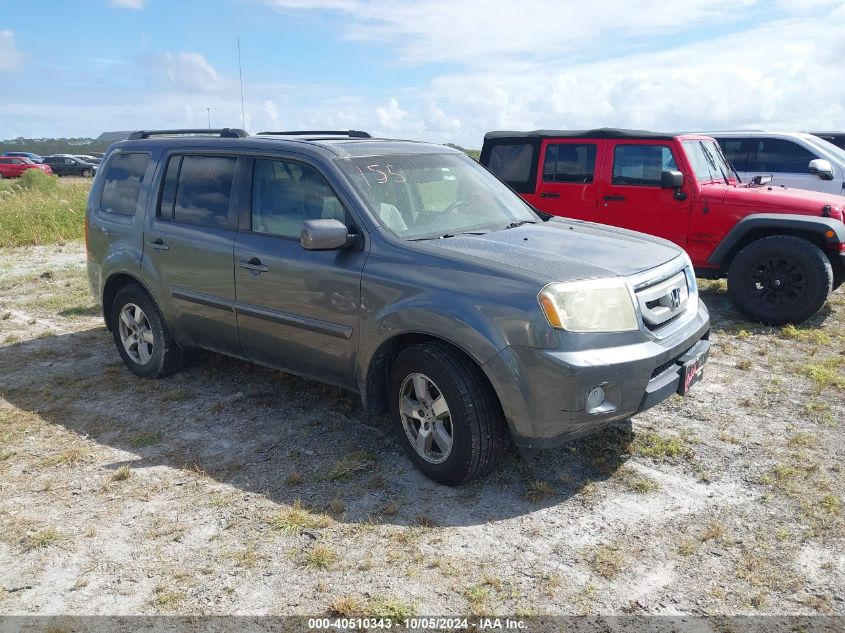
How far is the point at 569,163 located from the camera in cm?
824

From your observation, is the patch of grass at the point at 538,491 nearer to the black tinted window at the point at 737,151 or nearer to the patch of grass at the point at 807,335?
the patch of grass at the point at 807,335

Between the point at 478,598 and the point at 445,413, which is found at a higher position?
the point at 445,413

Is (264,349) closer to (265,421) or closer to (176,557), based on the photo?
(265,421)

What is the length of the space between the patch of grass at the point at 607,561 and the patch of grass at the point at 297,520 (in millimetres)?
1270

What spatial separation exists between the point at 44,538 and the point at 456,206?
2926 millimetres

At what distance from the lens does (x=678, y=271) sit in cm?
420

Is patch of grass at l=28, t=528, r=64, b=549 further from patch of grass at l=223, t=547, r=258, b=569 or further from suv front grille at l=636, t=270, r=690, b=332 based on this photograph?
suv front grille at l=636, t=270, r=690, b=332

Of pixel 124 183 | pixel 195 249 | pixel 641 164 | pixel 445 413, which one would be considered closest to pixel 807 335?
pixel 641 164

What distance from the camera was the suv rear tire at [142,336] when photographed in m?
5.51

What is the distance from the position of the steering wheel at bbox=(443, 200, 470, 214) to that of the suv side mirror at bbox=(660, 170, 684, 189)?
3512mm

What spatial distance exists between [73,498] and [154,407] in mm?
1349

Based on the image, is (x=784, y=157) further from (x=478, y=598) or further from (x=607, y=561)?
(x=478, y=598)

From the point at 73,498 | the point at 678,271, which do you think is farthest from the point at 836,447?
the point at 73,498

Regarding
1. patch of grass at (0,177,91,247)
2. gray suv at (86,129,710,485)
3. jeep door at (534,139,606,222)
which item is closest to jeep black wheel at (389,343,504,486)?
gray suv at (86,129,710,485)
